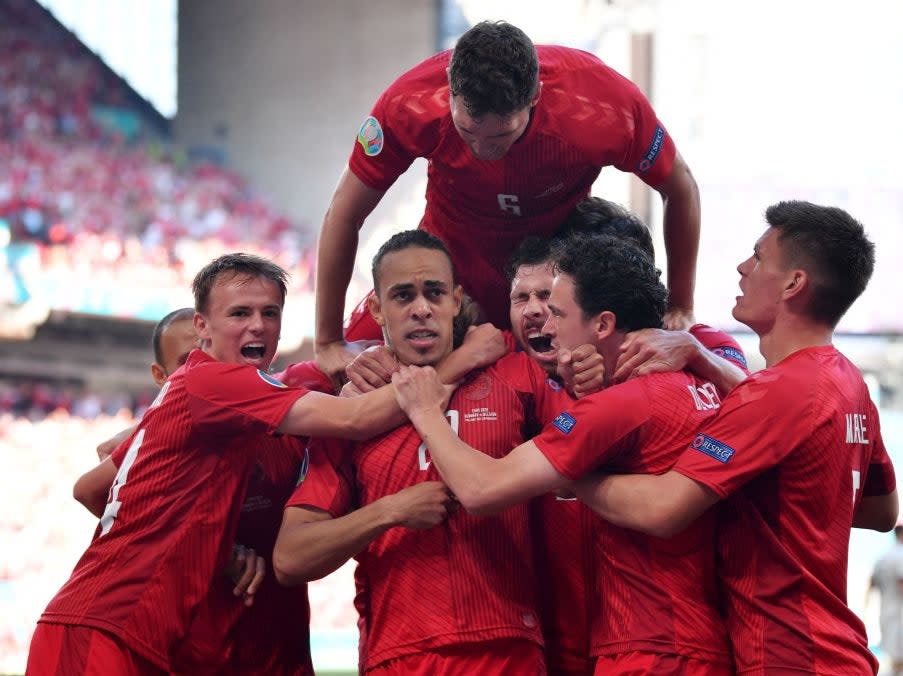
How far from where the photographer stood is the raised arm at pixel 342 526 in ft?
9.17

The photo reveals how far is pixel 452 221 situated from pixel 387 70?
1558 cm

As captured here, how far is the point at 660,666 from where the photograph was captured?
8.79 ft

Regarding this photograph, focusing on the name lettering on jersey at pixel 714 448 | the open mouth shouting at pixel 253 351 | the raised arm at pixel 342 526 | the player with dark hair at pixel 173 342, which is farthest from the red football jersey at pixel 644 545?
the player with dark hair at pixel 173 342

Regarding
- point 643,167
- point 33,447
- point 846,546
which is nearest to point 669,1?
point 33,447

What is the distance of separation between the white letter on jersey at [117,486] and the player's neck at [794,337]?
5.99ft

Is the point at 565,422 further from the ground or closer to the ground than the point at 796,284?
closer to the ground

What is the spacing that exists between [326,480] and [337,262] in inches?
34.3

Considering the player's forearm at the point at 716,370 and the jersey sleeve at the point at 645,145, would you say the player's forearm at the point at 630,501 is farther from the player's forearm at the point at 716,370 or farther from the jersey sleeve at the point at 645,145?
the jersey sleeve at the point at 645,145

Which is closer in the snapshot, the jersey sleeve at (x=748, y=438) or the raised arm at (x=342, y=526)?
the jersey sleeve at (x=748, y=438)

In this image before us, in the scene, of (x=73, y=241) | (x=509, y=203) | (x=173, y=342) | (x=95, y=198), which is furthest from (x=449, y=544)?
(x=95, y=198)

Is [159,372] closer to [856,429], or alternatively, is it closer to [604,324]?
[604,324]

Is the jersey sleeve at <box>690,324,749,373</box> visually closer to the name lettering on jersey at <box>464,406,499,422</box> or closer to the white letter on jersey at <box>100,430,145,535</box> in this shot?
the name lettering on jersey at <box>464,406,499,422</box>

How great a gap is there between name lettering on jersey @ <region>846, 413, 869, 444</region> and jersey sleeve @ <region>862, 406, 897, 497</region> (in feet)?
0.99

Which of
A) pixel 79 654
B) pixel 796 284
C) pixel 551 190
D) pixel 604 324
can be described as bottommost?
pixel 79 654
